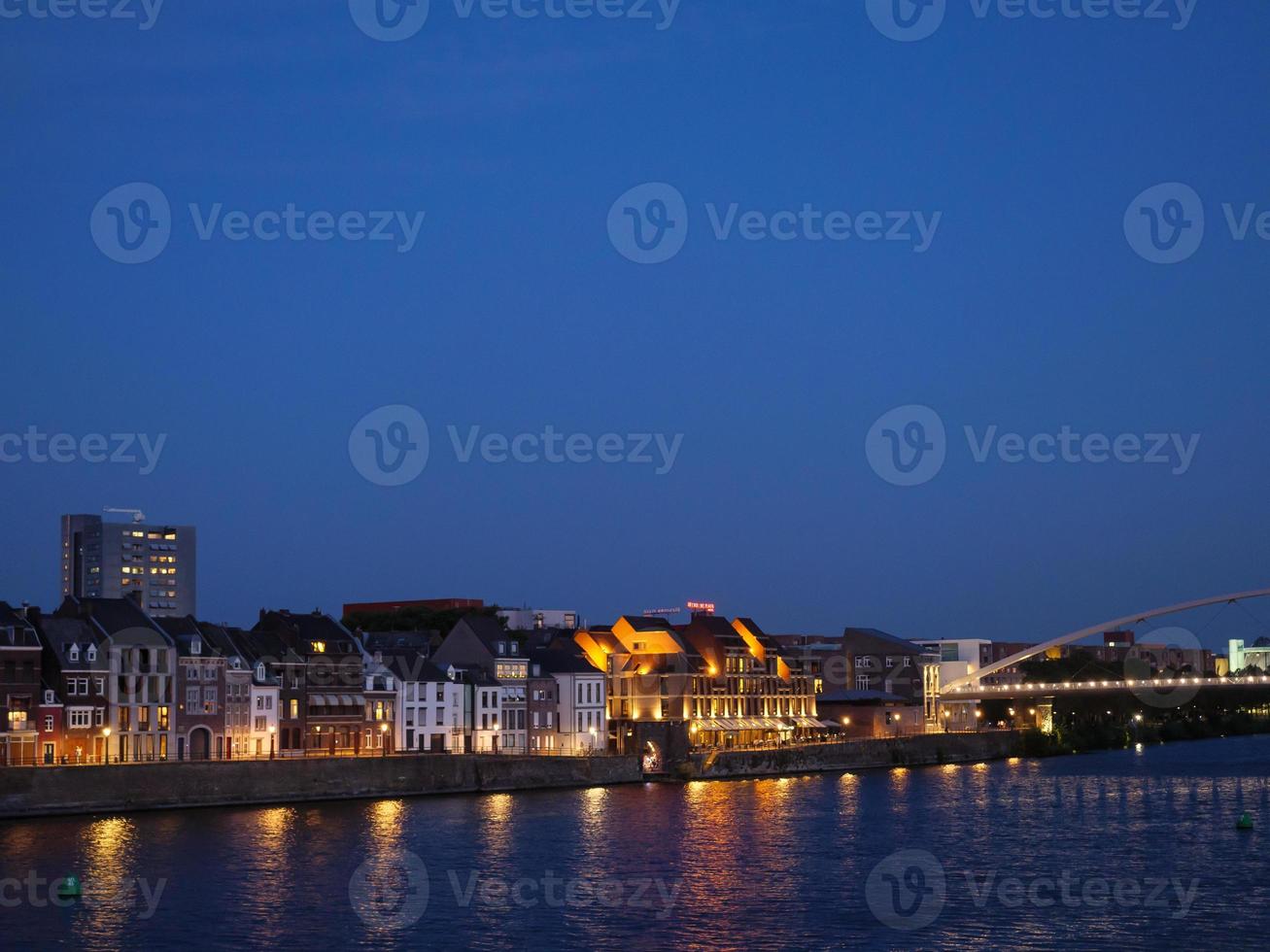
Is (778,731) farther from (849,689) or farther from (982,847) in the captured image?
(982,847)

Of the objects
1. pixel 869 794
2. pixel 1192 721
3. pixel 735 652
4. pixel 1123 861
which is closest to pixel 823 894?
pixel 1123 861

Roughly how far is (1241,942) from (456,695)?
209ft

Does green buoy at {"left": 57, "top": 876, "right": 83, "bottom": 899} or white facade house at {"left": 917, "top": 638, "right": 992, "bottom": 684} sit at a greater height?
white facade house at {"left": 917, "top": 638, "right": 992, "bottom": 684}

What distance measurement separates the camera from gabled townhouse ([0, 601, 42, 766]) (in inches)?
2906

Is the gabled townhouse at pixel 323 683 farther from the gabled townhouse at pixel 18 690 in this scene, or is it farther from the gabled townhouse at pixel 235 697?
the gabled townhouse at pixel 18 690

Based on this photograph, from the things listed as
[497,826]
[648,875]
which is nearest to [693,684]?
[497,826]

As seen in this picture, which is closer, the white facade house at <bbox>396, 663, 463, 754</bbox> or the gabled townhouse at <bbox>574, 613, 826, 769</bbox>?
the white facade house at <bbox>396, 663, 463, 754</bbox>

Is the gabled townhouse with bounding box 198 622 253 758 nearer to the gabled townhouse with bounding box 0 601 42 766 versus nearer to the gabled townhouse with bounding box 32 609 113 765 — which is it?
the gabled townhouse with bounding box 32 609 113 765
